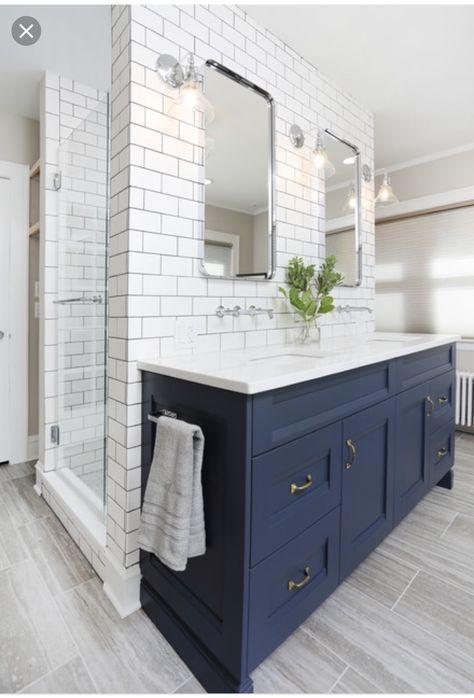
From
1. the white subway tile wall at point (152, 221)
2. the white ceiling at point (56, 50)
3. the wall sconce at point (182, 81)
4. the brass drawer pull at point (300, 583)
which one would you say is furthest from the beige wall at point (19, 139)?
the brass drawer pull at point (300, 583)

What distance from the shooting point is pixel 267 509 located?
1.08m

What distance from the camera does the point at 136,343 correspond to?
54.9 inches

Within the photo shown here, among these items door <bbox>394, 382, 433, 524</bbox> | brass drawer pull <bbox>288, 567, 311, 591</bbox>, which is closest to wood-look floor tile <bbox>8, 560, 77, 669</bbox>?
brass drawer pull <bbox>288, 567, 311, 591</bbox>

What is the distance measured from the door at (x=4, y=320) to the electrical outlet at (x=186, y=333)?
192 centimetres

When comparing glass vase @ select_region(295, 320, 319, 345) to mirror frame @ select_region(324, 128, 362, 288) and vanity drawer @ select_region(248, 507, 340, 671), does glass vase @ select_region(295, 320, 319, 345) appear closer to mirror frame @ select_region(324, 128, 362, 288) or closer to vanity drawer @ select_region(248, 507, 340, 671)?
mirror frame @ select_region(324, 128, 362, 288)

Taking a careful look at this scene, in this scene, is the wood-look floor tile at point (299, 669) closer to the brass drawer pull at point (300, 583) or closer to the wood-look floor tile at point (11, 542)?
the brass drawer pull at point (300, 583)

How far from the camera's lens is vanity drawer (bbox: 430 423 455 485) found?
2.20m

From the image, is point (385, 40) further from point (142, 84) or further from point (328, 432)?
point (328, 432)

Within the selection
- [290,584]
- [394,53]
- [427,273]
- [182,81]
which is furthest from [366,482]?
[427,273]

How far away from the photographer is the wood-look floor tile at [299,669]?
1135 mm

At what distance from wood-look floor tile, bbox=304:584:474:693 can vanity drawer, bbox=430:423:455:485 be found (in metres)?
0.99

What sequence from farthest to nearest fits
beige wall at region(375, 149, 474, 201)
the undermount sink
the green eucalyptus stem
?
beige wall at region(375, 149, 474, 201)
the green eucalyptus stem
the undermount sink

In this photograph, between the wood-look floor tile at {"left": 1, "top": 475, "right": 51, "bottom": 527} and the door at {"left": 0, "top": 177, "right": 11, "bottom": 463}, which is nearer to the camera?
the wood-look floor tile at {"left": 1, "top": 475, "right": 51, "bottom": 527}

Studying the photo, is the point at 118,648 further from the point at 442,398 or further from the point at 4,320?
the point at 4,320
